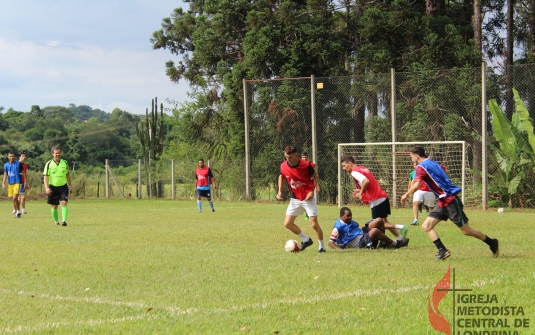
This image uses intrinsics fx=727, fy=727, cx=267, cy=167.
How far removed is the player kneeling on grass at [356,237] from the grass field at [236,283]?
36 centimetres

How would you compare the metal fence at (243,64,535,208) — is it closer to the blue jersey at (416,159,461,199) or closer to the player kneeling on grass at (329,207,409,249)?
the player kneeling on grass at (329,207,409,249)

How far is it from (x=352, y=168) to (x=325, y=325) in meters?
6.43

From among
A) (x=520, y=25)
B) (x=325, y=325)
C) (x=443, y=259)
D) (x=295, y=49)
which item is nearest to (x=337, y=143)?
(x=295, y=49)

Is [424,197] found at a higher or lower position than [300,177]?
lower

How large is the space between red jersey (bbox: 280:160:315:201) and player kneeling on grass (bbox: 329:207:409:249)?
83 cm

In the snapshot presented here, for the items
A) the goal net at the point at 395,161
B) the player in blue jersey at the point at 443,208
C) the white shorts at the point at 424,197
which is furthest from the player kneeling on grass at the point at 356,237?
the goal net at the point at 395,161

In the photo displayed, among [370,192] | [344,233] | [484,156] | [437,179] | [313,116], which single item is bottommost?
[344,233]

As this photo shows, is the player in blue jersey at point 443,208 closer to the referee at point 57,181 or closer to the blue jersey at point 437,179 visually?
the blue jersey at point 437,179

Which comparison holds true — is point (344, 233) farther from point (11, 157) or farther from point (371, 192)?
point (11, 157)

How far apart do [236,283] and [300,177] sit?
12.0 feet

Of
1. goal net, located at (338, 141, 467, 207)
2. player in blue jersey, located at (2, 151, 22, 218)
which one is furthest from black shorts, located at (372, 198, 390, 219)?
player in blue jersey, located at (2, 151, 22, 218)

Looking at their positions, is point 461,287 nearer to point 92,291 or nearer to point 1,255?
point 92,291

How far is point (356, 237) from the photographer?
12.4 m

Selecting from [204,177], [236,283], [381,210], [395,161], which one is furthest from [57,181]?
[395,161]
